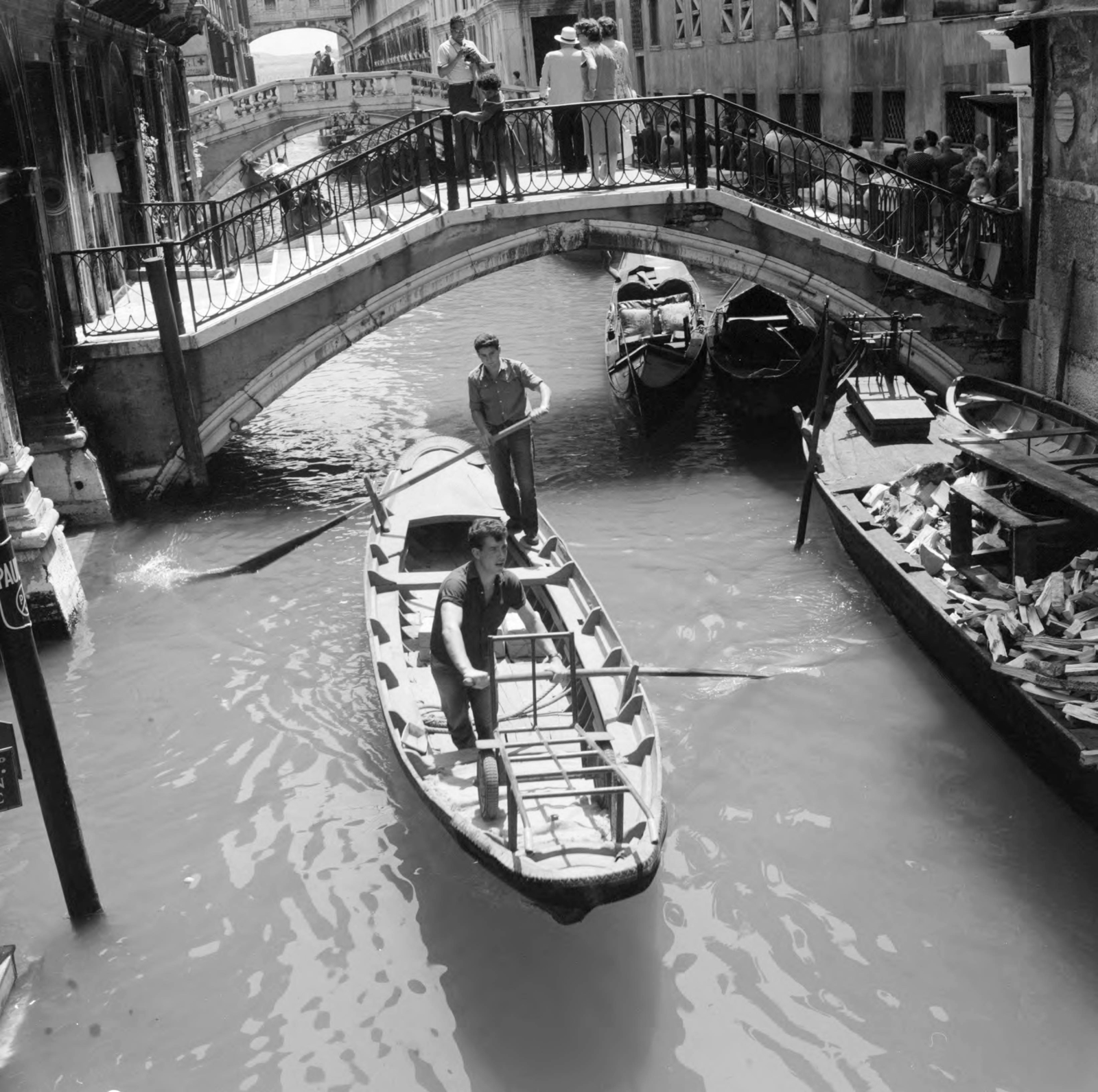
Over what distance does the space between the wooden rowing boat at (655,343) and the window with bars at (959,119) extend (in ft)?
12.2

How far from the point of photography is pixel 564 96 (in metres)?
12.8

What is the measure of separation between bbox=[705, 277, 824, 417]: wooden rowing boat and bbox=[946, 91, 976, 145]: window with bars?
3335 millimetres

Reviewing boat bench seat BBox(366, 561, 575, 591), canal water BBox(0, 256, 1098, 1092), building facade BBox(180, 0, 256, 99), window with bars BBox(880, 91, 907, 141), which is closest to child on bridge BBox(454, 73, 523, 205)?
canal water BBox(0, 256, 1098, 1092)

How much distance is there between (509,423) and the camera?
8.76 m

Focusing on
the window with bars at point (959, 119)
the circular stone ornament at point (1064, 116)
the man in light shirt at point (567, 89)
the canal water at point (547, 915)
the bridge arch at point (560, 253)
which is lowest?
the canal water at point (547, 915)

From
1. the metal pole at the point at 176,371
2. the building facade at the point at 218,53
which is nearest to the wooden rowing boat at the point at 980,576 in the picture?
the metal pole at the point at 176,371

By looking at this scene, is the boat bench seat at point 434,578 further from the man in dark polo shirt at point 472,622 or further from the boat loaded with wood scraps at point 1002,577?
the boat loaded with wood scraps at point 1002,577

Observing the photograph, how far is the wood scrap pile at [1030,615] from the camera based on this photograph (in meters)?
6.40

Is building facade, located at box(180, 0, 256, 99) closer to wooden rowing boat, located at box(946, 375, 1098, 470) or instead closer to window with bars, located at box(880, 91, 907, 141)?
window with bars, located at box(880, 91, 907, 141)

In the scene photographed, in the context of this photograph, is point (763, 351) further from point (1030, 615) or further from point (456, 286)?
point (1030, 615)

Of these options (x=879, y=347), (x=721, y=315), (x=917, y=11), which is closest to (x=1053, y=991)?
(x=879, y=347)

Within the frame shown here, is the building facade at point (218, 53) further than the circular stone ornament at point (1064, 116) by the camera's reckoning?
Yes

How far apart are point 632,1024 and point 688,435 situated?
8349mm

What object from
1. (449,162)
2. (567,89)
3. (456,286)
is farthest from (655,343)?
(449,162)
